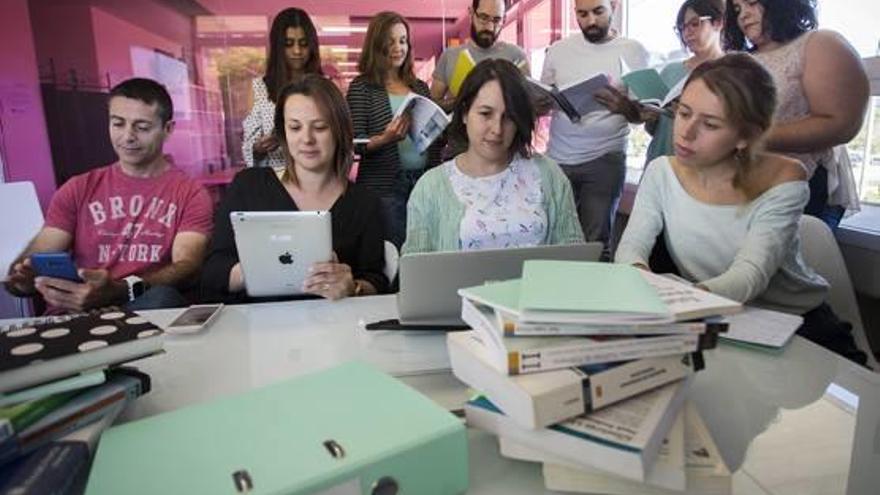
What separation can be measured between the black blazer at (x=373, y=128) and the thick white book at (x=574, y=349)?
1818 millimetres

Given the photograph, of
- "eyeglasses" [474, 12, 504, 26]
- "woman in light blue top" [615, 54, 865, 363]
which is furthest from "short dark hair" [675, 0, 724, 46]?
"woman in light blue top" [615, 54, 865, 363]

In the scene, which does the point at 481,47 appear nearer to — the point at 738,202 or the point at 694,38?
the point at 694,38

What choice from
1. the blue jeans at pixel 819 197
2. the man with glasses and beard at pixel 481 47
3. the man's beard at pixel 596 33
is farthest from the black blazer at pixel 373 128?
the blue jeans at pixel 819 197

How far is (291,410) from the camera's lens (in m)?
0.72

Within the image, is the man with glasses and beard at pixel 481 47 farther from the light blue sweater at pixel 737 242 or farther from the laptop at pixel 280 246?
the laptop at pixel 280 246

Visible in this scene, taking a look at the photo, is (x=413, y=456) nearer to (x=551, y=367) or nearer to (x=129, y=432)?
(x=551, y=367)

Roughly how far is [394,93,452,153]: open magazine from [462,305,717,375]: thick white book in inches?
61.3

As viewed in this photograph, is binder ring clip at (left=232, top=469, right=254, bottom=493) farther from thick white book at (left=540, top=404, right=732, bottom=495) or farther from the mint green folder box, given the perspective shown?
thick white book at (left=540, top=404, right=732, bottom=495)

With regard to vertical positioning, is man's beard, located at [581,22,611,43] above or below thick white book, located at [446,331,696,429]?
above

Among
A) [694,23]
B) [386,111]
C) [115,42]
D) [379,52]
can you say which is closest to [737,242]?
[694,23]

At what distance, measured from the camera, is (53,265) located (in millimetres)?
1365

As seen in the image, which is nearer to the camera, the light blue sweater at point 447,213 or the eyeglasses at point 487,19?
the light blue sweater at point 447,213

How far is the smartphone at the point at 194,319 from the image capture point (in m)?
1.17

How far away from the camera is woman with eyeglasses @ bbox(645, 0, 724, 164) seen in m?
2.32
